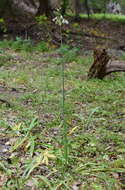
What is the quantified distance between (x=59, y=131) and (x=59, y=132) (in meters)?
0.03

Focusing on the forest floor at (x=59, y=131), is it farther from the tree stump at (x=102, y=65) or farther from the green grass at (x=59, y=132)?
the tree stump at (x=102, y=65)

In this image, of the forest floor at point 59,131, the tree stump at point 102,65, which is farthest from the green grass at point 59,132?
the tree stump at point 102,65

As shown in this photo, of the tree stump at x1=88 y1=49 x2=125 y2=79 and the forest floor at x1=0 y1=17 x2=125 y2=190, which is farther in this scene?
the tree stump at x1=88 y1=49 x2=125 y2=79

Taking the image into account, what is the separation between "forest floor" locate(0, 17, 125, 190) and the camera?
2453mm

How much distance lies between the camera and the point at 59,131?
3.41 meters

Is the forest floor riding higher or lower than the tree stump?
lower

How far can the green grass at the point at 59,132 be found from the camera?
2.46m

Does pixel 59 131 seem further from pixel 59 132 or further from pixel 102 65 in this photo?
pixel 102 65

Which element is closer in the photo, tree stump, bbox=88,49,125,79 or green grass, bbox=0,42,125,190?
green grass, bbox=0,42,125,190

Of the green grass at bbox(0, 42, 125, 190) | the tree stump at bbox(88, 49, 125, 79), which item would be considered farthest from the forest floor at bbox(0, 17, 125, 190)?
the tree stump at bbox(88, 49, 125, 79)

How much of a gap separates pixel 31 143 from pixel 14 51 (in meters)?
6.32

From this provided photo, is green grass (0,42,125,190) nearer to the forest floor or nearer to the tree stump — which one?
the forest floor

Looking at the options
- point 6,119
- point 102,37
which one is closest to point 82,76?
point 6,119

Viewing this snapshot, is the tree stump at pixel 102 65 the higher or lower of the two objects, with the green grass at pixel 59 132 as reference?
higher
